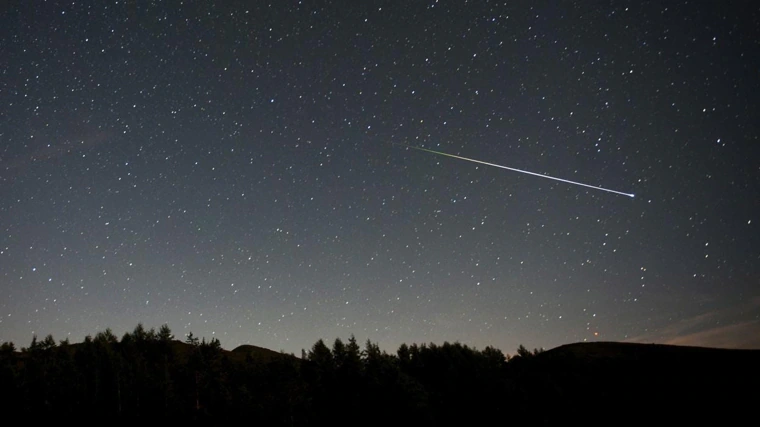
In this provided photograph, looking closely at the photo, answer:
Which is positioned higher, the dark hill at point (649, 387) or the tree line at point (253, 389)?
the tree line at point (253, 389)

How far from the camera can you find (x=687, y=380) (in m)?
53.2

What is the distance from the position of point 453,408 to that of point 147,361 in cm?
4234

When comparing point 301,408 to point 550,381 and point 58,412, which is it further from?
point 550,381

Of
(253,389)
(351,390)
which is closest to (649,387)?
(351,390)

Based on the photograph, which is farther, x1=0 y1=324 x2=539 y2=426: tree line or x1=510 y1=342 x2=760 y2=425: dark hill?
x1=0 y1=324 x2=539 y2=426: tree line

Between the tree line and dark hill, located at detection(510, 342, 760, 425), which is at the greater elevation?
the tree line

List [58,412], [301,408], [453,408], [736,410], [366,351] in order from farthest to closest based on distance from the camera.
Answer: [366,351] < [453,408] < [301,408] < [58,412] < [736,410]

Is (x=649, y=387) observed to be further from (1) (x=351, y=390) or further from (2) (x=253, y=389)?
(2) (x=253, y=389)

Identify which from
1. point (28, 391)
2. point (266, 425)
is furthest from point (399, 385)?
point (28, 391)

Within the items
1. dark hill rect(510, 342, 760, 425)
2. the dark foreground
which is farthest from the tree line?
dark hill rect(510, 342, 760, 425)

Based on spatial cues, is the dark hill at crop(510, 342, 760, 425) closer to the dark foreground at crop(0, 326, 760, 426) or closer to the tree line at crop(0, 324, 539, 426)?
the dark foreground at crop(0, 326, 760, 426)

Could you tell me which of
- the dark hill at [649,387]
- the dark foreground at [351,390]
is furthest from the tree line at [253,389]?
the dark hill at [649,387]

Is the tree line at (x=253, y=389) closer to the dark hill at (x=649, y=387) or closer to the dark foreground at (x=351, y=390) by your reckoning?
the dark foreground at (x=351, y=390)

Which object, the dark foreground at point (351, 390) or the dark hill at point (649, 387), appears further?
the dark foreground at point (351, 390)
